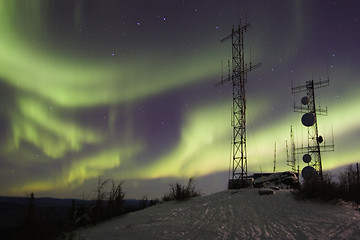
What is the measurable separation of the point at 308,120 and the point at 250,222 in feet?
71.0

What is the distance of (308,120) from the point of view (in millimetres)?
29797

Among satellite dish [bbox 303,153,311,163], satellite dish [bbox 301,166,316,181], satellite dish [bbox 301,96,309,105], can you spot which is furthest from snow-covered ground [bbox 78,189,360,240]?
satellite dish [bbox 301,96,309,105]

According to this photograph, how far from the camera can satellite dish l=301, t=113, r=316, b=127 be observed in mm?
29531

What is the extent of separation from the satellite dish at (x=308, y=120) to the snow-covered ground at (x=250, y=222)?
1644 centimetres

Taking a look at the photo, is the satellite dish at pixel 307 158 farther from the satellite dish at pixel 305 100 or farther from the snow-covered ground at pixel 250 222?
the snow-covered ground at pixel 250 222

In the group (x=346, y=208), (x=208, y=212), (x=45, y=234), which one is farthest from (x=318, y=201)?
(x=45, y=234)

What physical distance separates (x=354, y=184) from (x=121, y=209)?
13.1 meters

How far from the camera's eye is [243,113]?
26.8 meters

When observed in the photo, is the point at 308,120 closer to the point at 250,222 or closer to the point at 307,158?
the point at 307,158

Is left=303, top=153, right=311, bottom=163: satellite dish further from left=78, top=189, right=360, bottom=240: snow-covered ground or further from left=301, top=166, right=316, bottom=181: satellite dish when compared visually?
left=78, top=189, right=360, bottom=240: snow-covered ground

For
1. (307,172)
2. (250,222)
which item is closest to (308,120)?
(307,172)

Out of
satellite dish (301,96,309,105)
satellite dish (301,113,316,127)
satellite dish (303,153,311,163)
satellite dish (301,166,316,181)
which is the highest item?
satellite dish (301,96,309,105)

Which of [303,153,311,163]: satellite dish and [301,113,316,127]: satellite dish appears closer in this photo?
[301,113,316,127]: satellite dish

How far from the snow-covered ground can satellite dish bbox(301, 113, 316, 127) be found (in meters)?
16.4
